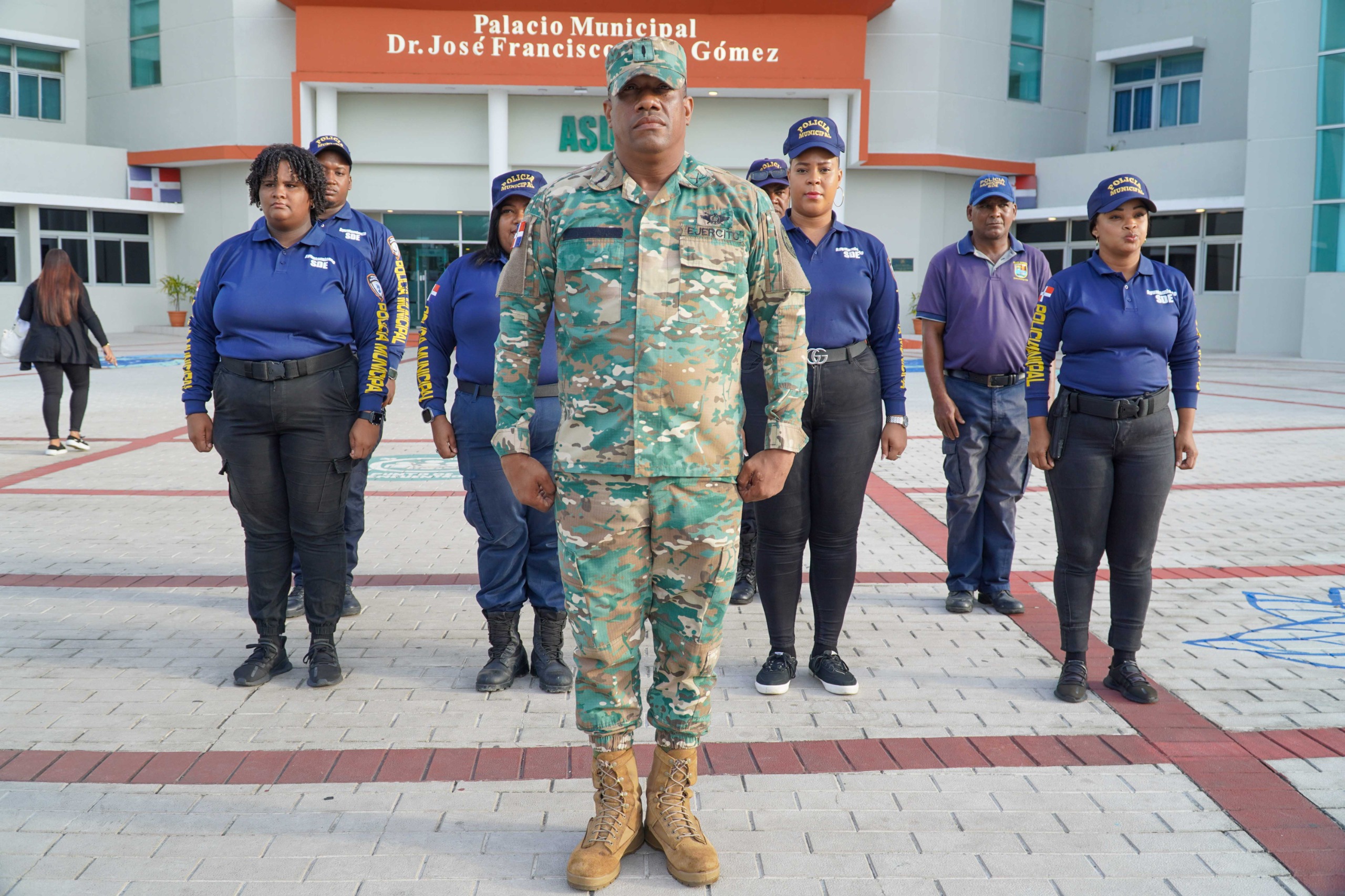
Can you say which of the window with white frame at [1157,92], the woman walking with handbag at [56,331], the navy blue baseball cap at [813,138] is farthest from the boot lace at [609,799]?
the window with white frame at [1157,92]

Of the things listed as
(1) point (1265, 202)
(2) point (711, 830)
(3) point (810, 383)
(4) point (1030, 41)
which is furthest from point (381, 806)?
(4) point (1030, 41)

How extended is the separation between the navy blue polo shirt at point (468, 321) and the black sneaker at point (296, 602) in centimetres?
149

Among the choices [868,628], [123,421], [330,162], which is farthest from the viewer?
[123,421]

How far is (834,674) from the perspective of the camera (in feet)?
14.5

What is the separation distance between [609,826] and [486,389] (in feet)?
6.74

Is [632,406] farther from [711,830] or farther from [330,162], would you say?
[330,162]

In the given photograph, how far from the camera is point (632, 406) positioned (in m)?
2.94

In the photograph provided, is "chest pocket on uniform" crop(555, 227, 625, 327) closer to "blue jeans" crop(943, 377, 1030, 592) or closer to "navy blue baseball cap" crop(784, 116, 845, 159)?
"navy blue baseball cap" crop(784, 116, 845, 159)

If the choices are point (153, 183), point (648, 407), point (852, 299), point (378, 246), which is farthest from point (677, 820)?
point (153, 183)

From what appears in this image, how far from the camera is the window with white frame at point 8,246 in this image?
28.0m

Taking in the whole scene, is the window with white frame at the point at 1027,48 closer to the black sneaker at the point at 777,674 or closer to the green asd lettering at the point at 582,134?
the green asd lettering at the point at 582,134

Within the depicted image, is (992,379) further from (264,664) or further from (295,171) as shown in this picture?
(264,664)

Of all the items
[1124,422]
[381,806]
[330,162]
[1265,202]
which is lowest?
[381,806]

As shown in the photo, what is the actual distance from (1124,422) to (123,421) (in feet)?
37.9
